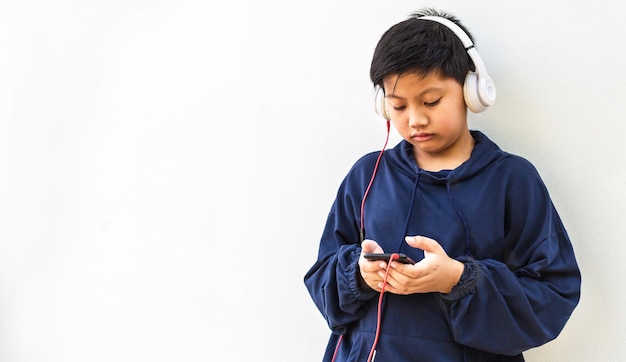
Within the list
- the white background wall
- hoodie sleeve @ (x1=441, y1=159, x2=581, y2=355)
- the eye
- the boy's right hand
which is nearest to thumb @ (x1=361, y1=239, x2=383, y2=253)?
the boy's right hand

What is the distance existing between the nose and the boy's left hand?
20cm

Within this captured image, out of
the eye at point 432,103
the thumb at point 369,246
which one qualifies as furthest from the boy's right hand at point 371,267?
the eye at point 432,103

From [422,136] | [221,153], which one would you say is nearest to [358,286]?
[422,136]

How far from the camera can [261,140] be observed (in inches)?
66.9

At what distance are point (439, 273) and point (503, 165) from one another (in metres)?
0.23

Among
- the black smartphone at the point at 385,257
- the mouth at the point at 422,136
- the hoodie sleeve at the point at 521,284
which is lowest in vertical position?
the hoodie sleeve at the point at 521,284

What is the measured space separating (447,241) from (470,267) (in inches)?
3.3

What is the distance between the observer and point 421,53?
116 centimetres

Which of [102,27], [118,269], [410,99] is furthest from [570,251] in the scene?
[102,27]

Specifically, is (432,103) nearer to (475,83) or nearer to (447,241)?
(475,83)

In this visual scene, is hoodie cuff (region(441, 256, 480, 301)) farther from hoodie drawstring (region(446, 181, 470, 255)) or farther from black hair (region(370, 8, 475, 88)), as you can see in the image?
black hair (region(370, 8, 475, 88))

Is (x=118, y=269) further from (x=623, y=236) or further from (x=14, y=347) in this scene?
(x=623, y=236)

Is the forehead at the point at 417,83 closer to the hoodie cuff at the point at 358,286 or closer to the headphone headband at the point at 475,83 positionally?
the headphone headband at the point at 475,83

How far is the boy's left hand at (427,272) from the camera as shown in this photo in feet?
3.47
